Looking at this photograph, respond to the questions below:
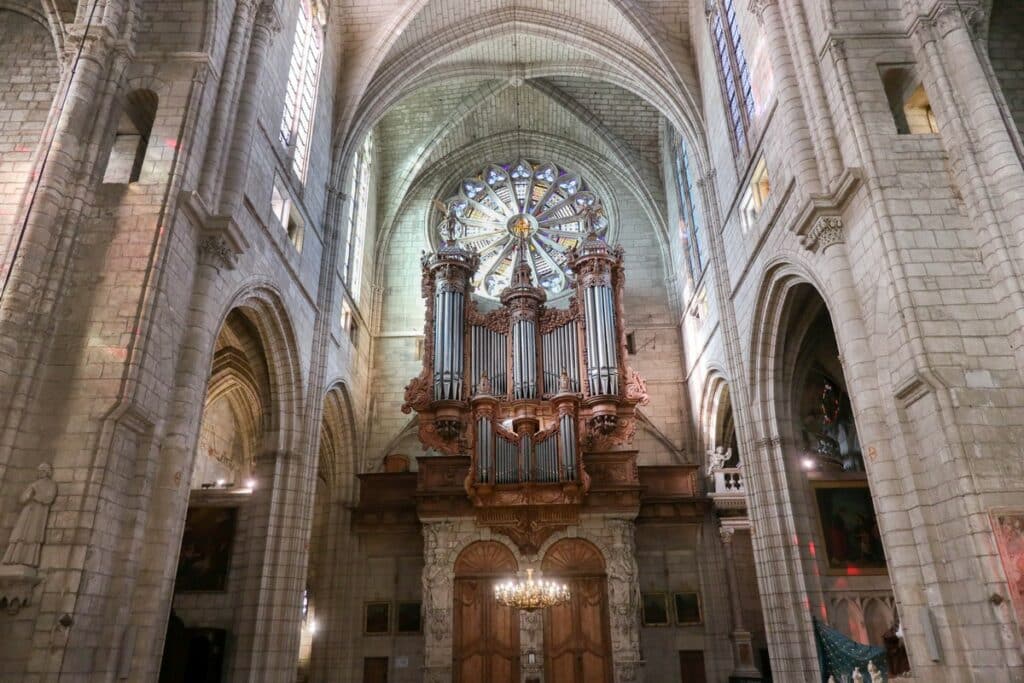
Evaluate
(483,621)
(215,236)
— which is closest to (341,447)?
(483,621)

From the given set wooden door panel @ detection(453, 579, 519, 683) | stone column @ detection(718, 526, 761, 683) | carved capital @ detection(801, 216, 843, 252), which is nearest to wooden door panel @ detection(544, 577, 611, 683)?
wooden door panel @ detection(453, 579, 519, 683)

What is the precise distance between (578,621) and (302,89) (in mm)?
12618

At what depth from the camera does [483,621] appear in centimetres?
1576

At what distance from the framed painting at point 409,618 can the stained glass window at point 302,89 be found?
985 cm

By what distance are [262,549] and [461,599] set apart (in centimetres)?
498

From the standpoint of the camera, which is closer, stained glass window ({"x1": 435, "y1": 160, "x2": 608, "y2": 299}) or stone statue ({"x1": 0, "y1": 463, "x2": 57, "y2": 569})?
stone statue ({"x1": 0, "y1": 463, "x2": 57, "y2": 569})

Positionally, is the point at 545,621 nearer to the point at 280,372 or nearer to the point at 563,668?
the point at 563,668

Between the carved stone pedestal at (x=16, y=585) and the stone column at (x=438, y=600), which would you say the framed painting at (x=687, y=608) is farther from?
the carved stone pedestal at (x=16, y=585)

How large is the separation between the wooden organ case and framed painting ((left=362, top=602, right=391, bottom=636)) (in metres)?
3.43

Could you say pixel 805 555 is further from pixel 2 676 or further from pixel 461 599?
pixel 2 676

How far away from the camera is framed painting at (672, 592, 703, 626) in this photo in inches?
656

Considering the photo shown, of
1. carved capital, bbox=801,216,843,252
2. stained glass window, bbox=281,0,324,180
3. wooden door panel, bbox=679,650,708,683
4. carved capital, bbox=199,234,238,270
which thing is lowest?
wooden door panel, bbox=679,650,708,683

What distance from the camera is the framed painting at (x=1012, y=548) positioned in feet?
23.3

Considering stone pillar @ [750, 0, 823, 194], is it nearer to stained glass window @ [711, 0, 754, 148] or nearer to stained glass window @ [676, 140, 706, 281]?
stained glass window @ [711, 0, 754, 148]
